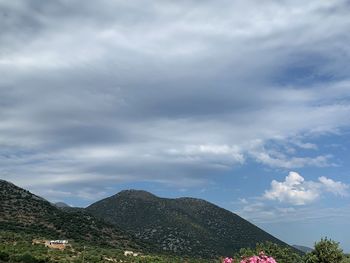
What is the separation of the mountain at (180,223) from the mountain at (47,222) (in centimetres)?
2799

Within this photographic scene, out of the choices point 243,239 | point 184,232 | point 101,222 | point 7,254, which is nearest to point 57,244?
point 7,254

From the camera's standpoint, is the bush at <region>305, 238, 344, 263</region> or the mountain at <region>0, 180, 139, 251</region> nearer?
the bush at <region>305, 238, 344, 263</region>

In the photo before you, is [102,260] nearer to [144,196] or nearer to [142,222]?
[142,222]

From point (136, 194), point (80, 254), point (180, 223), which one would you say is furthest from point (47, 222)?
point (136, 194)

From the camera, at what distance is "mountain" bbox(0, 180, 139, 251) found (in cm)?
9748

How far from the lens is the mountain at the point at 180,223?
14788cm

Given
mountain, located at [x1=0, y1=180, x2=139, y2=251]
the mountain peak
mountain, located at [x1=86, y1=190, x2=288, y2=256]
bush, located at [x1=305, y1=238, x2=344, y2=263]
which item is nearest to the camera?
bush, located at [x1=305, y1=238, x2=344, y2=263]

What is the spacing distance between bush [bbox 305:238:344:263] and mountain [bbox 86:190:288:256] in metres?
84.4

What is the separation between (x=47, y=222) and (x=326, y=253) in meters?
71.4

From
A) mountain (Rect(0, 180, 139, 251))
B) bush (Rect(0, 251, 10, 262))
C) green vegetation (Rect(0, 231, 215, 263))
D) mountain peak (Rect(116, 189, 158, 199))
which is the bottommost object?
bush (Rect(0, 251, 10, 262))

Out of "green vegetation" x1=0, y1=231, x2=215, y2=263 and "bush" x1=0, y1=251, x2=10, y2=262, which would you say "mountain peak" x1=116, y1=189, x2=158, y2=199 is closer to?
"green vegetation" x1=0, y1=231, x2=215, y2=263

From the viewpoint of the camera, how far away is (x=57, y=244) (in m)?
77.5

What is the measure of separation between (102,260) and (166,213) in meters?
101

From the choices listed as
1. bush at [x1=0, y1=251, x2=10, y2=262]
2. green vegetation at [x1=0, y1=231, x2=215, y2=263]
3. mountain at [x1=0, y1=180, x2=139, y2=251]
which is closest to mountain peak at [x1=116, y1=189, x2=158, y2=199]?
mountain at [x1=0, y1=180, x2=139, y2=251]
